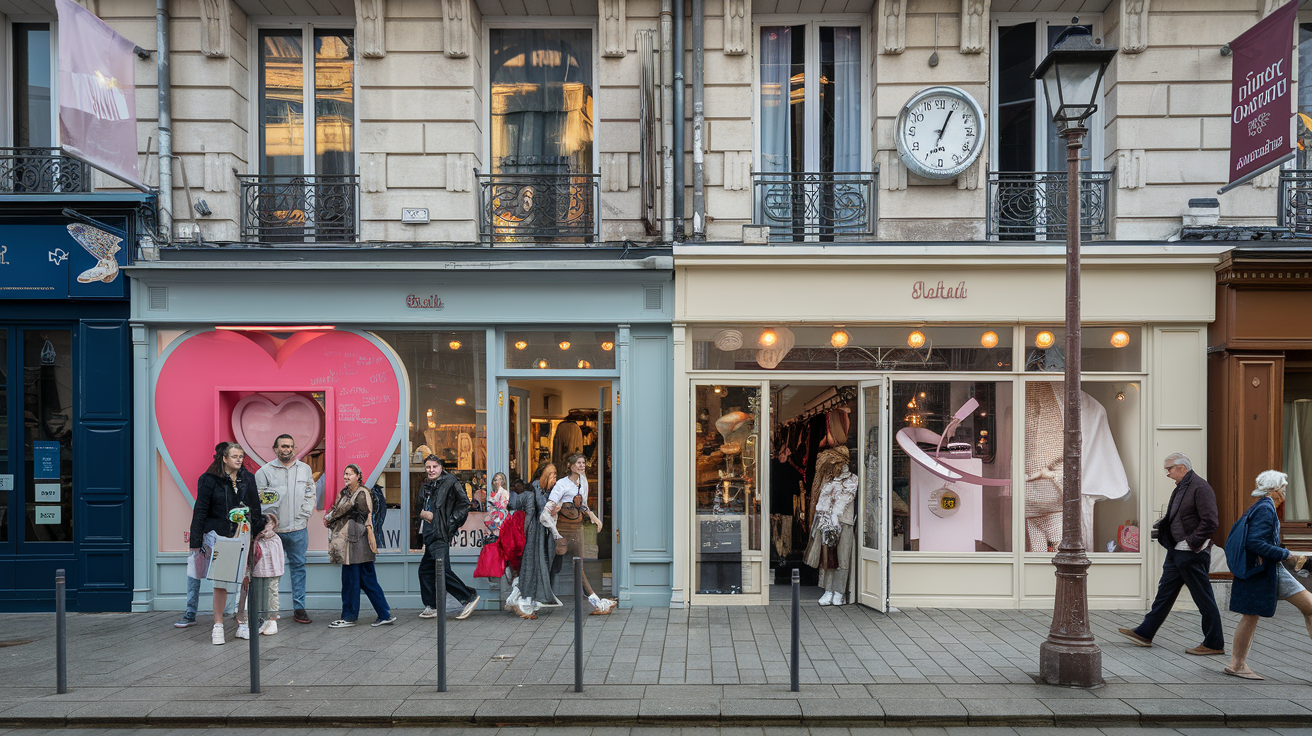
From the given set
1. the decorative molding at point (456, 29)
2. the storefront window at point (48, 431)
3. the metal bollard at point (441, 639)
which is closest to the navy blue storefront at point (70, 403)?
the storefront window at point (48, 431)

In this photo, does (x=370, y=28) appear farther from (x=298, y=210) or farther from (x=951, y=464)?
(x=951, y=464)

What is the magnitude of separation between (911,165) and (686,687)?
20.4 feet

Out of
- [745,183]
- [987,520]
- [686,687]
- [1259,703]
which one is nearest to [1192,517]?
[1259,703]

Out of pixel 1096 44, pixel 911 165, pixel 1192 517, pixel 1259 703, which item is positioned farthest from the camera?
pixel 911 165

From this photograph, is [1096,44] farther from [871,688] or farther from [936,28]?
[871,688]

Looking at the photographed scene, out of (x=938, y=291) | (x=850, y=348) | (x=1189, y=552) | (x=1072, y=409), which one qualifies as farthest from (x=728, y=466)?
(x=1189, y=552)

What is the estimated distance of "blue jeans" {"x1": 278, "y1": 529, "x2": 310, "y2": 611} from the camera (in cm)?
862

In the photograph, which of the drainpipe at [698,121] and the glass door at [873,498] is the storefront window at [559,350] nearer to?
the drainpipe at [698,121]

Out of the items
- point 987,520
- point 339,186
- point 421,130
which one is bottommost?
point 987,520

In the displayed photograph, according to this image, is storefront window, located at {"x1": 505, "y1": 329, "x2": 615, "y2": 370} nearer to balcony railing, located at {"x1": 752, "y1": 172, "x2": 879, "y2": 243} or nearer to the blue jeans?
balcony railing, located at {"x1": 752, "y1": 172, "x2": 879, "y2": 243}

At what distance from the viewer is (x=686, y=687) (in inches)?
247

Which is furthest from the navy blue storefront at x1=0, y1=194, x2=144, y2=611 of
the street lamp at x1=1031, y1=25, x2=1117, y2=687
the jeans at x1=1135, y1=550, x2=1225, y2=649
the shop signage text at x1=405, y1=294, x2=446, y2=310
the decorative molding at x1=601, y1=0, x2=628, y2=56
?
the jeans at x1=1135, y1=550, x2=1225, y2=649

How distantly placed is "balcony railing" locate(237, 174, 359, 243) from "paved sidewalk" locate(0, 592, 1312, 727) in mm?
4507

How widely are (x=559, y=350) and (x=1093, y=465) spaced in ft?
21.1
